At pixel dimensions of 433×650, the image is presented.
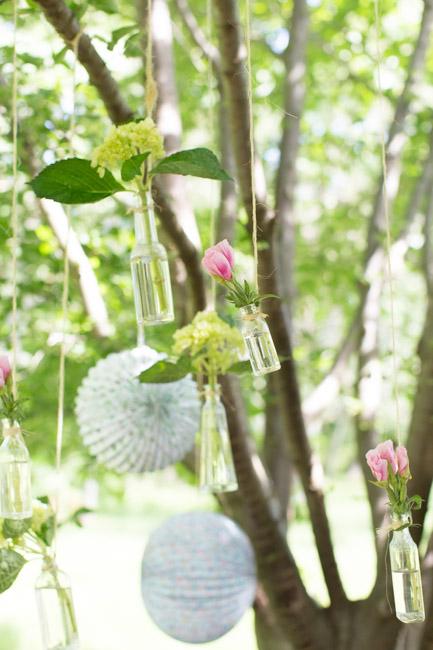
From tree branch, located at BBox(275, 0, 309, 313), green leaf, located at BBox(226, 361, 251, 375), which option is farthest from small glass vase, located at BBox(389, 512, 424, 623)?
tree branch, located at BBox(275, 0, 309, 313)

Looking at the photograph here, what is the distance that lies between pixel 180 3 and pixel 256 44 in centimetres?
67

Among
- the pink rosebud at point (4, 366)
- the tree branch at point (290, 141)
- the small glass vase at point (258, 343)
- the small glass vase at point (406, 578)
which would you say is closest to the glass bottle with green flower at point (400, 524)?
the small glass vase at point (406, 578)

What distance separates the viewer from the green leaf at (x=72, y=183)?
115cm

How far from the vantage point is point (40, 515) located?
1464mm

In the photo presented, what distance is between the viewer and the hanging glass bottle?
120 cm

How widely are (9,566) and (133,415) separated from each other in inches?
17.3

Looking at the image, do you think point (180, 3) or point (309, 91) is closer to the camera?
point (180, 3)

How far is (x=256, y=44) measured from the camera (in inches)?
143

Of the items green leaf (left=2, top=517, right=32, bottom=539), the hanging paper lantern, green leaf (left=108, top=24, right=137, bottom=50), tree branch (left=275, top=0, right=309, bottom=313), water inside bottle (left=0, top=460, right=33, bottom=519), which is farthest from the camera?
tree branch (left=275, top=0, right=309, bottom=313)

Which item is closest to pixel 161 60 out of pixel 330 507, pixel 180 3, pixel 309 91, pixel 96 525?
pixel 180 3

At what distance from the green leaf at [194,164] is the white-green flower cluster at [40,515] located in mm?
720

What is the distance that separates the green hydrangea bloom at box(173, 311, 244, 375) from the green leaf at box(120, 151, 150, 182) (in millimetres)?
356

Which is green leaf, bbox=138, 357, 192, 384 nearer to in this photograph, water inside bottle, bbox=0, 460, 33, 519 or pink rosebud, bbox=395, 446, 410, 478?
water inside bottle, bbox=0, 460, 33, 519

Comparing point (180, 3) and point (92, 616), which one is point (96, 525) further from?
point (180, 3)
